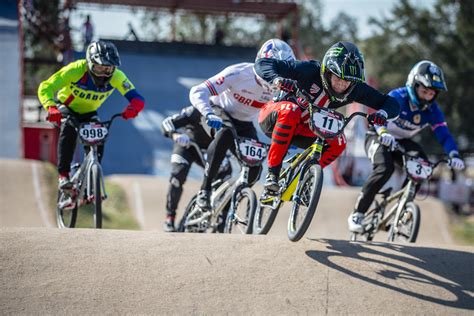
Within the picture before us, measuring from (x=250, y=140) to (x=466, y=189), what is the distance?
1779cm

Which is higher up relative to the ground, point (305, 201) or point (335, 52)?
point (335, 52)

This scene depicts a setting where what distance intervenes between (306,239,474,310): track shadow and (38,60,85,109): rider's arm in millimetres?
3681

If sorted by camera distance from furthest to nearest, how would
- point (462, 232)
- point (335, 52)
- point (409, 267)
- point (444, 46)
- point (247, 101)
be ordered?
1. point (444, 46)
2. point (462, 232)
3. point (247, 101)
4. point (335, 52)
5. point (409, 267)

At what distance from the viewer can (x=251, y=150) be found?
8.23 meters

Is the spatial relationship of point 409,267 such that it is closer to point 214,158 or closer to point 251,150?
point 251,150

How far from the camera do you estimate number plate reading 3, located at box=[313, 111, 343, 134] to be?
6938 mm

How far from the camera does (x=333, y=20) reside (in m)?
77.4

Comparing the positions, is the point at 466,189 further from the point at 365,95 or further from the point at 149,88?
the point at 365,95

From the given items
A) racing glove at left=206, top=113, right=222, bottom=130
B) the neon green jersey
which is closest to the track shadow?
racing glove at left=206, top=113, right=222, bottom=130

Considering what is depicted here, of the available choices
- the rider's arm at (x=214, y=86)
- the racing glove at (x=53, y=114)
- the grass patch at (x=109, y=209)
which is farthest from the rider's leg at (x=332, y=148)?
the grass patch at (x=109, y=209)

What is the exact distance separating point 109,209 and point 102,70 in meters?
7.63

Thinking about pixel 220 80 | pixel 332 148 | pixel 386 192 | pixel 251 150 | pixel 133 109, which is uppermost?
pixel 220 80

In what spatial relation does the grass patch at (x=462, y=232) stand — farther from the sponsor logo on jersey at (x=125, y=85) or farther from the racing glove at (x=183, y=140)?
the sponsor logo on jersey at (x=125, y=85)

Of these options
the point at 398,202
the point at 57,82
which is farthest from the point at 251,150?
the point at 57,82
